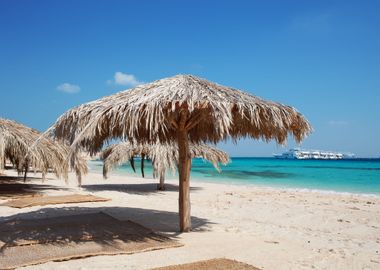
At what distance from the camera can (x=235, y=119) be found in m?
4.78

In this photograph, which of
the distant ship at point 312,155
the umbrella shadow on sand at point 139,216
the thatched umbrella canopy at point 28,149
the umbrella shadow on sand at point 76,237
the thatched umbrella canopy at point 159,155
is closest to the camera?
the umbrella shadow on sand at point 76,237

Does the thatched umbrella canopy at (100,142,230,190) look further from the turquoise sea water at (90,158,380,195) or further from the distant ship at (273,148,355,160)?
the distant ship at (273,148,355,160)

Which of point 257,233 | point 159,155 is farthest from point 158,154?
point 257,233

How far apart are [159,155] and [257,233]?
5429 millimetres

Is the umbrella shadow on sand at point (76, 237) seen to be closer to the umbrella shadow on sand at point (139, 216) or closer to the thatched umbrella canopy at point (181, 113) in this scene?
the umbrella shadow on sand at point (139, 216)

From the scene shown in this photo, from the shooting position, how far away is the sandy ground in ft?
11.1

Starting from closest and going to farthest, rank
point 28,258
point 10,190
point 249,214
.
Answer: point 28,258
point 249,214
point 10,190

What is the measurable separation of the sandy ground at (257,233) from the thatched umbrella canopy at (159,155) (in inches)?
76.4

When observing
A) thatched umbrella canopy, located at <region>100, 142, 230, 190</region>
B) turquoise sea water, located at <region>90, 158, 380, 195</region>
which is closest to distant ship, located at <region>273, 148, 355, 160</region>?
turquoise sea water, located at <region>90, 158, 380, 195</region>

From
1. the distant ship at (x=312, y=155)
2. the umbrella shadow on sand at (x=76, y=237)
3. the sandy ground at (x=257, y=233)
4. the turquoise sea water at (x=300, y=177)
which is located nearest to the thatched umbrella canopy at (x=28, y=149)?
the sandy ground at (x=257, y=233)

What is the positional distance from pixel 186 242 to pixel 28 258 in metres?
1.62

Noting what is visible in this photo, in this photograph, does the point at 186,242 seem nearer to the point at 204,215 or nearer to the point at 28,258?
the point at 28,258

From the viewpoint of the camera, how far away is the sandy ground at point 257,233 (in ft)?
11.1

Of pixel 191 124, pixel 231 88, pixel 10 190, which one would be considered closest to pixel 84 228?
pixel 191 124
